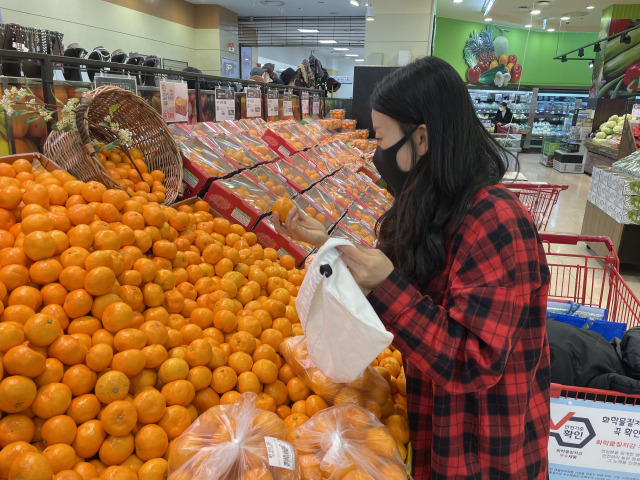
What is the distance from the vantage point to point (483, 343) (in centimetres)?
102

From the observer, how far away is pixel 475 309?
0.99 m

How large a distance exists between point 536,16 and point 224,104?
50.9 feet

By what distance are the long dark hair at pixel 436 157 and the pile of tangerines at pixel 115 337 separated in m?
0.66

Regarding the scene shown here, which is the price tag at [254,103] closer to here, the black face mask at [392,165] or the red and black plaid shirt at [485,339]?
the black face mask at [392,165]

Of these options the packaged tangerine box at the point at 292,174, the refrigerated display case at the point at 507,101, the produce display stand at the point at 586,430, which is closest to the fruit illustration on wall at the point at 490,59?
the refrigerated display case at the point at 507,101

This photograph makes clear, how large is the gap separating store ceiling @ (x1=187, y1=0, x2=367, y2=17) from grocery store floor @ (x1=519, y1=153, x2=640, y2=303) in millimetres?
7822

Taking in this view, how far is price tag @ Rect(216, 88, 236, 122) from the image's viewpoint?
435 cm

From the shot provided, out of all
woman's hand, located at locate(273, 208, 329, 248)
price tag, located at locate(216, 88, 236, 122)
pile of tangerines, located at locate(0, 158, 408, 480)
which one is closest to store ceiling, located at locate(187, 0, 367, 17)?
price tag, located at locate(216, 88, 236, 122)

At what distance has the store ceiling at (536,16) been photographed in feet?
43.2

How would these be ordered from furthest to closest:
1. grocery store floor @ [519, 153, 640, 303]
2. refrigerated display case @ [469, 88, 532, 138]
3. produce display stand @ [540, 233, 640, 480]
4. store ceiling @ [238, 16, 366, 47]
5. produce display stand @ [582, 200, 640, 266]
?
refrigerated display case @ [469, 88, 532, 138] < store ceiling @ [238, 16, 366, 47] < produce display stand @ [582, 200, 640, 266] < grocery store floor @ [519, 153, 640, 303] < produce display stand @ [540, 233, 640, 480]

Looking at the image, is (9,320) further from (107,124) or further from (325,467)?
(107,124)

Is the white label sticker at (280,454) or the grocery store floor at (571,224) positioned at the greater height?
the white label sticker at (280,454)

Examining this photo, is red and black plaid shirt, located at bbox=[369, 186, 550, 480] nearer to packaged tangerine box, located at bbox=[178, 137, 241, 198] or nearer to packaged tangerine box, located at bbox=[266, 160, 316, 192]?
packaged tangerine box, located at bbox=[178, 137, 241, 198]

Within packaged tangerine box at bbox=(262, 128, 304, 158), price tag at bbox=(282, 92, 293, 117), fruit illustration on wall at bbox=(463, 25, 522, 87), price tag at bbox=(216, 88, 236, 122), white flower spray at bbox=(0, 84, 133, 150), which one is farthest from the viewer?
fruit illustration on wall at bbox=(463, 25, 522, 87)
